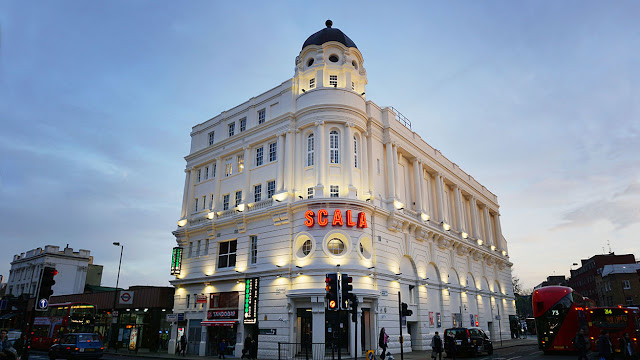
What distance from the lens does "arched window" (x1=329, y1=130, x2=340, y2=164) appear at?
114 feet

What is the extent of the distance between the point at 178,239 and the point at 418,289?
24.8 m

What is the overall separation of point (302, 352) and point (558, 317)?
17.4m

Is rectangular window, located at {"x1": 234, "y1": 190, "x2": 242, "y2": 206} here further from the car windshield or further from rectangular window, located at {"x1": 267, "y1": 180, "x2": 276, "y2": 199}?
the car windshield

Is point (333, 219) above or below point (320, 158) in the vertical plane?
below

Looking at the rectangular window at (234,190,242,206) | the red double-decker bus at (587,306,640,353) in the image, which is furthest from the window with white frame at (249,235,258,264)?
the red double-decker bus at (587,306,640,353)

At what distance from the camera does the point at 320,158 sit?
34.1m

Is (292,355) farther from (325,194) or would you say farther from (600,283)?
(600,283)

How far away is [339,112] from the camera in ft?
116

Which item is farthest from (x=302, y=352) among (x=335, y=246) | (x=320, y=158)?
(x=320, y=158)

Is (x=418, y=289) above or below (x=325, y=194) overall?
below

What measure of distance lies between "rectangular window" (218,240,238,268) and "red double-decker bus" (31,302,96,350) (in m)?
16.7

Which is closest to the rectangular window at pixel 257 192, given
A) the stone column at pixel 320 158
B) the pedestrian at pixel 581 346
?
the stone column at pixel 320 158

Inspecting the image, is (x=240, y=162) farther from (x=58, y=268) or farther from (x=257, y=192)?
(x=58, y=268)

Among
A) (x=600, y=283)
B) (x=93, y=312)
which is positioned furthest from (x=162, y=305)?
(x=600, y=283)
